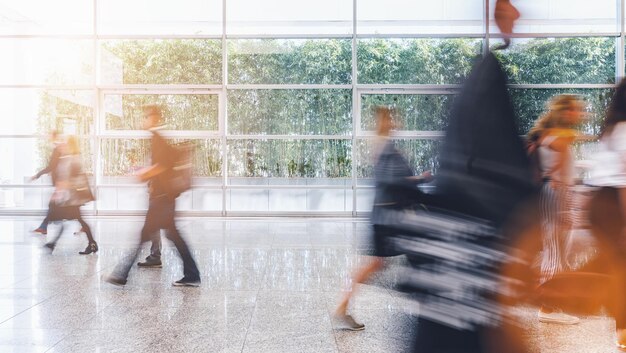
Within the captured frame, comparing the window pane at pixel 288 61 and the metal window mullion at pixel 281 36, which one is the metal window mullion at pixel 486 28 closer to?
the window pane at pixel 288 61

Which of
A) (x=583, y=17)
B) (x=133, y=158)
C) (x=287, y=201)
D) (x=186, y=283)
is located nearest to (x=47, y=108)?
(x=133, y=158)

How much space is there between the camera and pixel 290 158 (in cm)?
1320

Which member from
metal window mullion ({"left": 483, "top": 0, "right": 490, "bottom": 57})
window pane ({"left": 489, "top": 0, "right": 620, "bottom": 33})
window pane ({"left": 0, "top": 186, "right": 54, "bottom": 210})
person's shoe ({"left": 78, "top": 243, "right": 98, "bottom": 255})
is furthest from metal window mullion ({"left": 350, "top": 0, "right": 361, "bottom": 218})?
metal window mullion ({"left": 483, "top": 0, "right": 490, "bottom": 57})

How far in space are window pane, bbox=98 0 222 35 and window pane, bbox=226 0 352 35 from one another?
0.50 metres

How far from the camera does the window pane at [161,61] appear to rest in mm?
13297

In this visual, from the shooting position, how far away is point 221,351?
3512 mm

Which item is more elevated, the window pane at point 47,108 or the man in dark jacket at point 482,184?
the window pane at point 47,108

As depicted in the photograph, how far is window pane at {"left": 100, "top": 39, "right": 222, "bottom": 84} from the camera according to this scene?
13297mm

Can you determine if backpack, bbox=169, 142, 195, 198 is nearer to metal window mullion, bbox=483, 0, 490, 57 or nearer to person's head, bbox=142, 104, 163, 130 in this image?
person's head, bbox=142, 104, 163, 130

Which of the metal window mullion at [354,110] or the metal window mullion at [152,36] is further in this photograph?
the metal window mullion at [152,36]

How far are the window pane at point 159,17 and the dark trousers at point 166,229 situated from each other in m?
8.62

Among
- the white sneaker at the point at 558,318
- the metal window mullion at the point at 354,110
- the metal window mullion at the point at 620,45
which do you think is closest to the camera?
the white sneaker at the point at 558,318

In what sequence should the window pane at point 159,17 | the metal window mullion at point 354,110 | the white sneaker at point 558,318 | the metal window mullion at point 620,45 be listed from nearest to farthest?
the white sneaker at point 558,318, the metal window mullion at point 620,45, the metal window mullion at point 354,110, the window pane at point 159,17

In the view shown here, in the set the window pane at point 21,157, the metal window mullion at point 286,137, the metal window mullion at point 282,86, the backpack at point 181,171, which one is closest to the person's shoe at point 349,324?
the backpack at point 181,171
